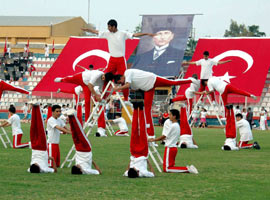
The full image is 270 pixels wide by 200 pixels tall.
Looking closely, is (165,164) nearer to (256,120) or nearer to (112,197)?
(112,197)

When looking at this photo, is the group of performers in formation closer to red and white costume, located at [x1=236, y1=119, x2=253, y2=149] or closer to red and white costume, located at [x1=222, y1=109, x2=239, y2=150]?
red and white costume, located at [x1=222, y1=109, x2=239, y2=150]

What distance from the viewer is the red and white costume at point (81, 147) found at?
991 centimetres

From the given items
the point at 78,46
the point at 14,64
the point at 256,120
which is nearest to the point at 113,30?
the point at 256,120

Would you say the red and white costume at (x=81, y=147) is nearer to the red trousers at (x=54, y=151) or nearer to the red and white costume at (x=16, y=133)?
the red trousers at (x=54, y=151)

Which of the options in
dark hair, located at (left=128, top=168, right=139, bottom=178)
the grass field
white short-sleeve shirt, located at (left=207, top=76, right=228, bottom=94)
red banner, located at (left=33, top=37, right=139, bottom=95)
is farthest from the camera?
red banner, located at (left=33, top=37, right=139, bottom=95)

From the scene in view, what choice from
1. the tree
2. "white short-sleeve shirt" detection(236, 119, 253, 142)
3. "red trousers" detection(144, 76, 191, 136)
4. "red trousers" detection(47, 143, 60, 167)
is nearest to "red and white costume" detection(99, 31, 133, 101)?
"red trousers" detection(144, 76, 191, 136)

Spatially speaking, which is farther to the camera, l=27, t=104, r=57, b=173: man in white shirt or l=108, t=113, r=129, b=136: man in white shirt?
l=108, t=113, r=129, b=136: man in white shirt

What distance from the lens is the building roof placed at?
2431 inches

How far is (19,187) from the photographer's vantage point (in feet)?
27.1

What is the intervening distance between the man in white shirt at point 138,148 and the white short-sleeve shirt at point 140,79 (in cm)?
111

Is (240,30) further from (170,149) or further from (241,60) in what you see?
(170,149)

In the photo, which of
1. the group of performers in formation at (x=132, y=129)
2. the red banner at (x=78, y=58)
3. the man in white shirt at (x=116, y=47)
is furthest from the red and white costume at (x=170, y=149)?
the red banner at (x=78, y=58)

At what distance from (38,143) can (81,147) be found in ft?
2.65

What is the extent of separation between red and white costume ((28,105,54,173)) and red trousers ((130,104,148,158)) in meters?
1.60
